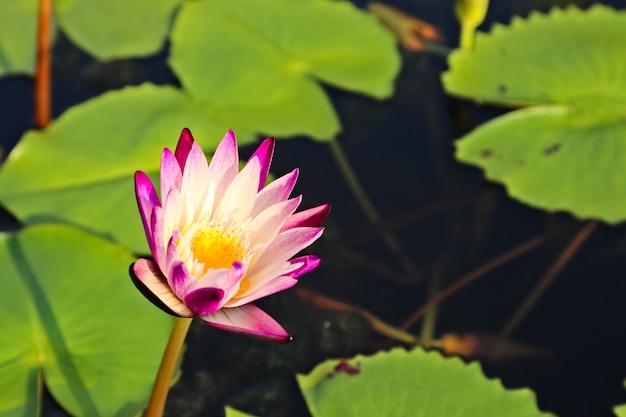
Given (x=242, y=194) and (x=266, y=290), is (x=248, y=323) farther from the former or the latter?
(x=242, y=194)

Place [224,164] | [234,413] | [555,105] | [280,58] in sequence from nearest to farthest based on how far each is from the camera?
[224,164]
[234,413]
[555,105]
[280,58]

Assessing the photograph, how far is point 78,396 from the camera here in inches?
81.0

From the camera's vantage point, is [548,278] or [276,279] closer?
[276,279]

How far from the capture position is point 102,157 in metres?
2.64

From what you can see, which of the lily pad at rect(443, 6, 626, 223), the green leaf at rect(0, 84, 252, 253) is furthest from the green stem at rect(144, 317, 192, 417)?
the lily pad at rect(443, 6, 626, 223)

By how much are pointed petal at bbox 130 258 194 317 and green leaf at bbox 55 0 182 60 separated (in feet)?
5.94

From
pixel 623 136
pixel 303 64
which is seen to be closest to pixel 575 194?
pixel 623 136

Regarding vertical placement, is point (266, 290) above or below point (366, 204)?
above

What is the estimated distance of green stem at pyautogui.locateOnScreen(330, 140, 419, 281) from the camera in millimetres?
2620

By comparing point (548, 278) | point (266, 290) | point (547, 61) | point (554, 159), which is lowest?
point (548, 278)

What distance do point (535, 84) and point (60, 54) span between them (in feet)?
5.59

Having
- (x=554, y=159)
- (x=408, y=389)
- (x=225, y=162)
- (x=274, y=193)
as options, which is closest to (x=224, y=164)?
(x=225, y=162)

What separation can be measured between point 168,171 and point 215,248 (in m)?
0.17

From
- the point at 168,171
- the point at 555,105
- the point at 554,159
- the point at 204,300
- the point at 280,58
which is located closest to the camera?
the point at 204,300
